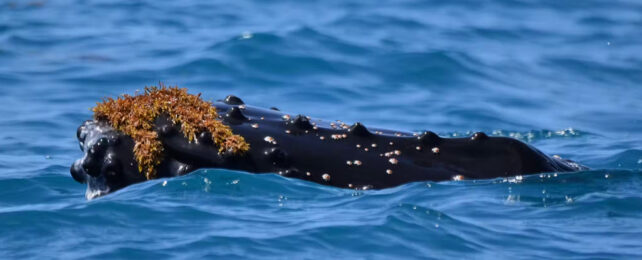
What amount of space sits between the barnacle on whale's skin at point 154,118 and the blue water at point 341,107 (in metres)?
0.22

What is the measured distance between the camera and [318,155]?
Result: 7426 mm

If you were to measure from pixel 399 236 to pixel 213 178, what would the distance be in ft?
5.09

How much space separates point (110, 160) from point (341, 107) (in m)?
6.74

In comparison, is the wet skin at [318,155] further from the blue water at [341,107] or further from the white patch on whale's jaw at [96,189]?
the blue water at [341,107]

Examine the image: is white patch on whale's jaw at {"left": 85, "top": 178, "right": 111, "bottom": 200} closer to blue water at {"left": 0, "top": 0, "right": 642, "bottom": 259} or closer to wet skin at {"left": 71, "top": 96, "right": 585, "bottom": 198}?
wet skin at {"left": 71, "top": 96, "right": 585, "bottom": 198}

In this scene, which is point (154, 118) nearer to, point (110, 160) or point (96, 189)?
point (110, 160)

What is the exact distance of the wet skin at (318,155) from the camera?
741 centimetres

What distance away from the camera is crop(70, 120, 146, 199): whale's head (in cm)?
748

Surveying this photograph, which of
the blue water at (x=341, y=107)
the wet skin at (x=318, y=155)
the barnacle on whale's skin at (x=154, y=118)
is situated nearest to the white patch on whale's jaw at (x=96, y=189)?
the wet skin at (x=318, y=155)

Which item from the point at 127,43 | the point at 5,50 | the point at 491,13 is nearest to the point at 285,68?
the point at 127,43

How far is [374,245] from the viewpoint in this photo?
22.0ft

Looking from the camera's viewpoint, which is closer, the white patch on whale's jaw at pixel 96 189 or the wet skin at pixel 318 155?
the wet skin at pixel 318 155

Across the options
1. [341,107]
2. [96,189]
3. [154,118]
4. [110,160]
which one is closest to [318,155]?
[154,118]

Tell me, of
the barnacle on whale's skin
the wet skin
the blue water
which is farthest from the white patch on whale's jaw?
the barnacle on whale's skin
